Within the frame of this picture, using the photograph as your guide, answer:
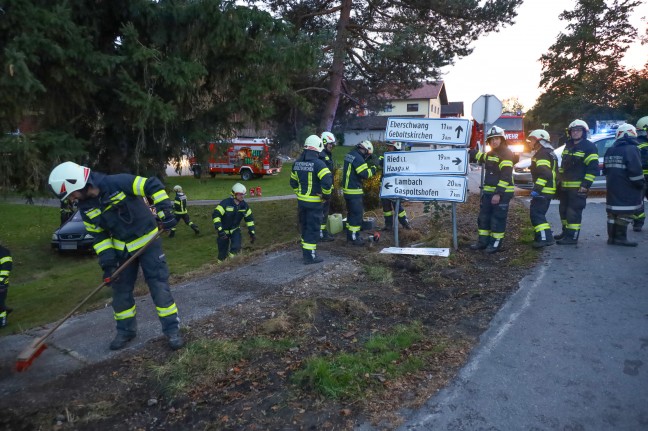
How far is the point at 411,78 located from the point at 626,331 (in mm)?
12056

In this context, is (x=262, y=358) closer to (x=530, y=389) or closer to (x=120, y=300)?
(x=120, y=300)

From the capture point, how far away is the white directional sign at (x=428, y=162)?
304 inches

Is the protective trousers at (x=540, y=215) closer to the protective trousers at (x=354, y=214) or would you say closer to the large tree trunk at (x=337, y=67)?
the protective trousers at (x=354, y=214)

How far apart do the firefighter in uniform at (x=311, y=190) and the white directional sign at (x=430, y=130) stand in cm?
138

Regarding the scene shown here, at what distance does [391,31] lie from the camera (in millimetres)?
14500

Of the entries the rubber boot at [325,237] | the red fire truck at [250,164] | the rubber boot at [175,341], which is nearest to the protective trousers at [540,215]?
the rubber boot at [325,237]

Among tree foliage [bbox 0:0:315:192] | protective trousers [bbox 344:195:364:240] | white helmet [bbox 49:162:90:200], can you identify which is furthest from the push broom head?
protective trousers [bbox 344:195:364:240]

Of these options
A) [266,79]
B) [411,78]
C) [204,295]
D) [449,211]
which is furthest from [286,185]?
[204,295]

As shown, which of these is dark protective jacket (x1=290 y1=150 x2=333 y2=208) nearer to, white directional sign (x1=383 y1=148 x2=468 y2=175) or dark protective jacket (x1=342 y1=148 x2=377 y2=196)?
dark protective jacket (x1=342 y1=148 x2=377 y2=196)

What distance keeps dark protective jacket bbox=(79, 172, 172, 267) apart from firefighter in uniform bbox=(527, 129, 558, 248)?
6.03 metres

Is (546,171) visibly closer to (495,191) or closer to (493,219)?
(495,191)

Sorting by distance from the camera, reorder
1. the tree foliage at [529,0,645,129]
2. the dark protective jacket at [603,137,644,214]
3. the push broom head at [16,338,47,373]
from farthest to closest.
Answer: the tree foliage at [529,0,645,129]
the dark protective jacket at [603,137,644,214]
the push broom head at [16,338,47,373]

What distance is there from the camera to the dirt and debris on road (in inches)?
140

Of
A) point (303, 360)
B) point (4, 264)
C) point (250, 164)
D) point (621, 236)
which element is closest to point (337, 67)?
point (621, 236)
